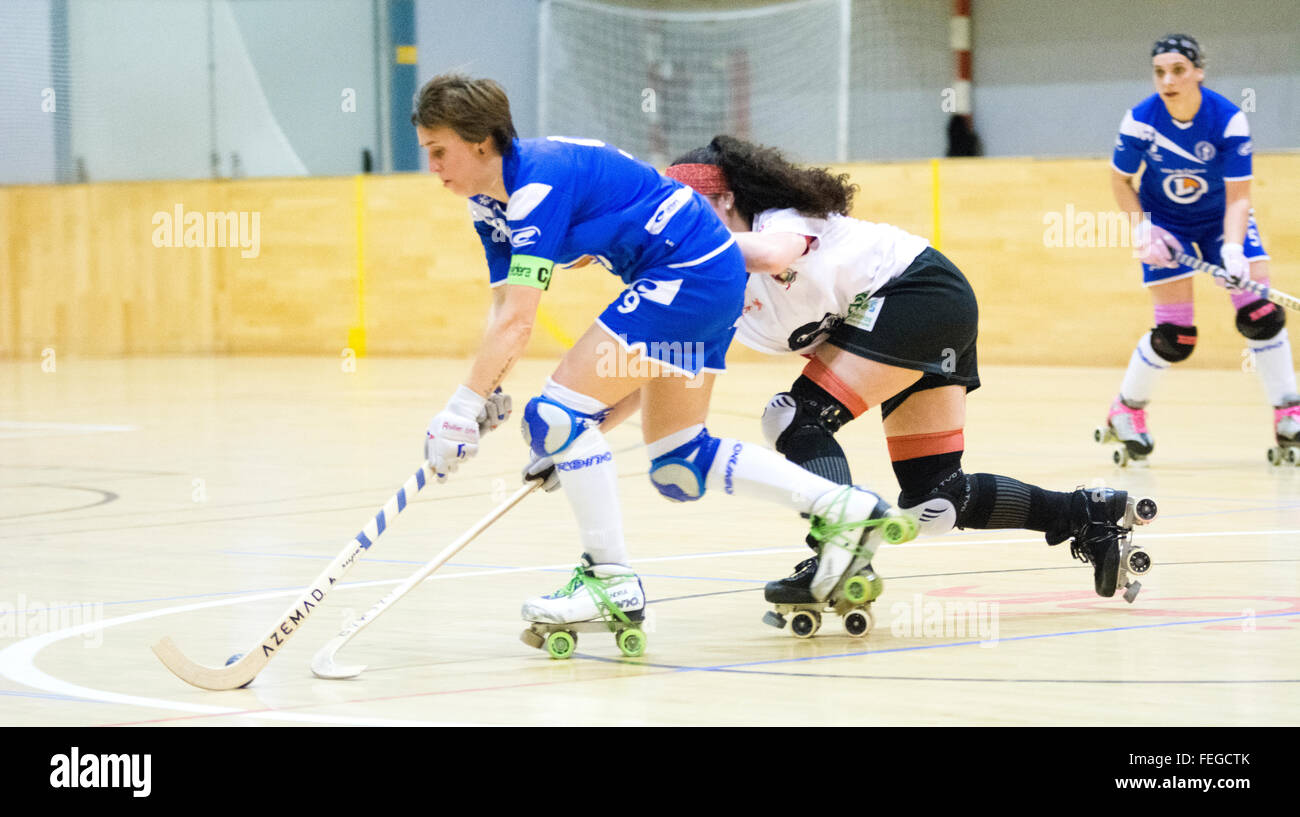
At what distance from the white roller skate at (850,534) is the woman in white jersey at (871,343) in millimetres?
159

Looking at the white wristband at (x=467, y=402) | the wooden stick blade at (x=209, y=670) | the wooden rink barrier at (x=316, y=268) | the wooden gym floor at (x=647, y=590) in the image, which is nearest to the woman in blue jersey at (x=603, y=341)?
the white wristband at (x=467, y=402)

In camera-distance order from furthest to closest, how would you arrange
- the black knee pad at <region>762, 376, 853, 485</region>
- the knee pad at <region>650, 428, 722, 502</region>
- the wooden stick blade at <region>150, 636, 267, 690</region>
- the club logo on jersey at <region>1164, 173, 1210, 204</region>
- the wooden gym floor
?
the club logo on jersey at <region>1164, 173, 1210, 204</region>, the black knee pad at <region>762, 376, 853, 485</region>, the knee pad at <region>650, 428, 722, 502</region>, the wooden stick blade at <region>150, 636, 267, 690</region>, the wooden gym floor

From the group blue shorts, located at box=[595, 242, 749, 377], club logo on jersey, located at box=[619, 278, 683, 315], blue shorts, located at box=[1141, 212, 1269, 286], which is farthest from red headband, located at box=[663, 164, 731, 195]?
blue shorts, located at box=[1141, 212, 1269, 286]

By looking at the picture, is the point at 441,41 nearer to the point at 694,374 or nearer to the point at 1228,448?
the point at 1228,448

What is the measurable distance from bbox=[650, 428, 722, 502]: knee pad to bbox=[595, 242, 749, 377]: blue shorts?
18 cm

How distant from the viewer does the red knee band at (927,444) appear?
4.26 meters

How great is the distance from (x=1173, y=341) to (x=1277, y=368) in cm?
50

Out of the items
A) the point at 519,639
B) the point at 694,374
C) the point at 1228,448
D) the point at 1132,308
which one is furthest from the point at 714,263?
the point at 1132,308

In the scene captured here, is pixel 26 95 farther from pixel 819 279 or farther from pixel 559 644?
pixel 559 644

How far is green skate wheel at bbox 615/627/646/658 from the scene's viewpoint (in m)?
3.69

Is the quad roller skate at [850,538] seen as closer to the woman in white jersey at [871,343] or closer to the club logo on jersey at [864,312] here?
the woman in white jersey at [871,343]

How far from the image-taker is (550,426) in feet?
11.7

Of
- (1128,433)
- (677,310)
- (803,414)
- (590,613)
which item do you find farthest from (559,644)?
(1128,433)

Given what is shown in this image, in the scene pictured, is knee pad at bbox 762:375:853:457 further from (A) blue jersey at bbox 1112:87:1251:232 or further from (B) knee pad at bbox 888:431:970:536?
(A) blue jersey at bbox 1112:87:1251:232
